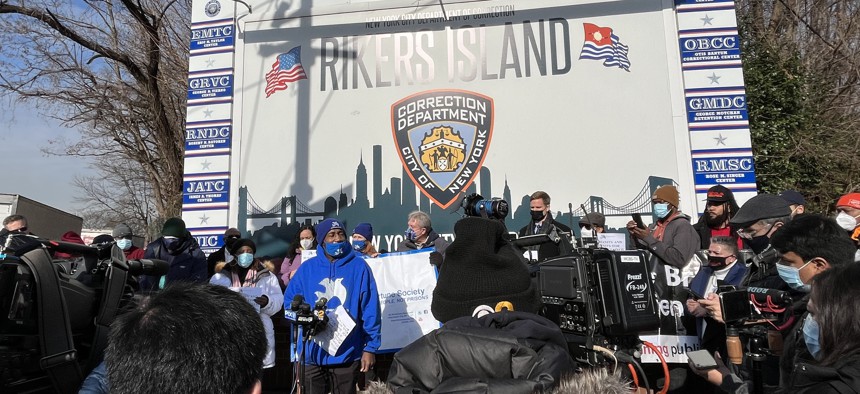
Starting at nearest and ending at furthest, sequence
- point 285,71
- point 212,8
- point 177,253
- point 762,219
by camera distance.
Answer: point 762,219
point 177,253
point 285,71
point 212,8

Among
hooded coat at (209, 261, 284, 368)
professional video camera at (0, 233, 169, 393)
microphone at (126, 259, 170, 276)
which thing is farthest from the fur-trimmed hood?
professional video camera at (0, 233, 169, 393)

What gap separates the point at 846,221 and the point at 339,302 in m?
4.09

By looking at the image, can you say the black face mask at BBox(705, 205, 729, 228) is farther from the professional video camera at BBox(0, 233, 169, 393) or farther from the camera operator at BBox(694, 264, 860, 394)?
the professional video camera at BBox(0, 233, 169, 393)

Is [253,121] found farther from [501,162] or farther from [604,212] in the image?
[604,212]

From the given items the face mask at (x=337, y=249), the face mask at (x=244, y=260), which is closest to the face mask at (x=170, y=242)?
the face mask at (x=244, y=260)

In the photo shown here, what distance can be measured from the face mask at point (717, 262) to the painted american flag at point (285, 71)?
21.9 ft

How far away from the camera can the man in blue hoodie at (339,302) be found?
4.82 metres

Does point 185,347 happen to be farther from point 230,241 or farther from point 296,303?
point 230,241

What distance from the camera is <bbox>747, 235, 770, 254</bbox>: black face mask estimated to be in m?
4.38

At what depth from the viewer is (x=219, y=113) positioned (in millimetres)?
9594

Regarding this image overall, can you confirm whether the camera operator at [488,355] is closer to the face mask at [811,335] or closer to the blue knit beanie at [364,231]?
the face mask at [811,335]

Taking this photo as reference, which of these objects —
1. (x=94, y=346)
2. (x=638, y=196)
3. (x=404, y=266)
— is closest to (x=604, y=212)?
(x=638, y=196)

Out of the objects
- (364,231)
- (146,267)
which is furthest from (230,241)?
(146,267)

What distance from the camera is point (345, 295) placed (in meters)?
4.93
